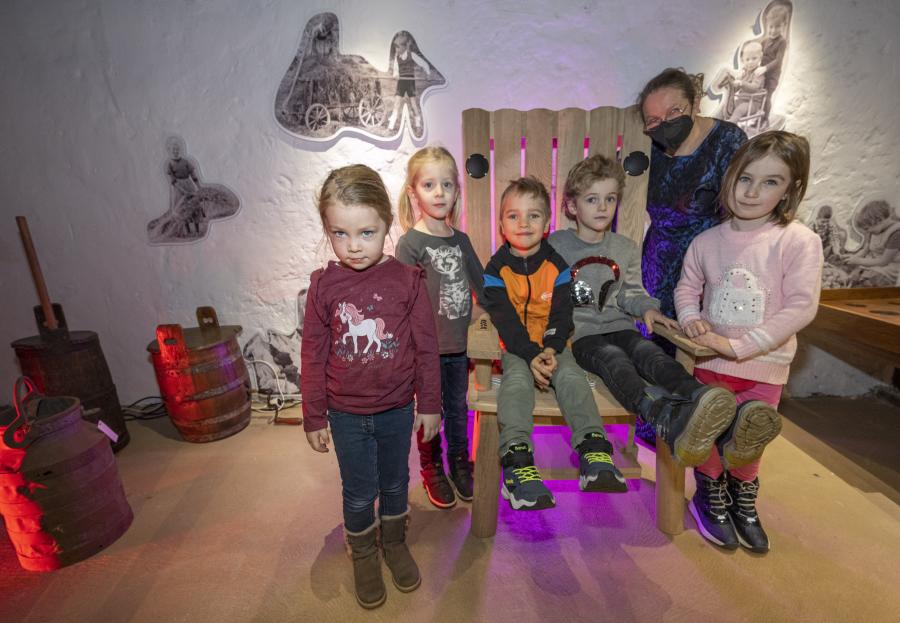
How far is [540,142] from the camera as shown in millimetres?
2268

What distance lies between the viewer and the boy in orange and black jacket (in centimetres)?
153

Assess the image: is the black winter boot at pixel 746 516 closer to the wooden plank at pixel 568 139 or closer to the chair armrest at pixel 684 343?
the chair armrest at pixel 684 343

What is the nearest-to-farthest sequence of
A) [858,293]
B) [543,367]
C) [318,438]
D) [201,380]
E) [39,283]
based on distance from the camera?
1. [318,438]
2. [543,367]
3. [39,283]
4. [201,380]
5. [858,293]

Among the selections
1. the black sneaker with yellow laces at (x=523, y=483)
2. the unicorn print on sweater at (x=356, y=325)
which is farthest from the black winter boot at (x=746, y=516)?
the unicorn print on sweater at (x=356, y=325)

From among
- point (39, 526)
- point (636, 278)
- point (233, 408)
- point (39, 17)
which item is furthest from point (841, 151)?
point (39, 17)

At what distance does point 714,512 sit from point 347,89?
302 centimetres

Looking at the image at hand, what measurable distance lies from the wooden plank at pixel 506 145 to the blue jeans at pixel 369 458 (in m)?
1.32

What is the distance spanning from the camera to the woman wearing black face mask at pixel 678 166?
212 cm

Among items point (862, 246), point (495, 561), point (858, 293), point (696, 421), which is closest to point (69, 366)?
point (495, 561)

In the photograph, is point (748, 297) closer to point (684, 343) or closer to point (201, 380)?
point (684, 343)

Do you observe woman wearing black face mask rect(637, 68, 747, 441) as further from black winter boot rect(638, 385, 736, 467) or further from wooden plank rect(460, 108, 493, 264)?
black winter boot rect(638, 385, 736, 467)

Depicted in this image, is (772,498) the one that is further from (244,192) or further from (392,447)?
(244,192)

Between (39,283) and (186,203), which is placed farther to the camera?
(186,203)

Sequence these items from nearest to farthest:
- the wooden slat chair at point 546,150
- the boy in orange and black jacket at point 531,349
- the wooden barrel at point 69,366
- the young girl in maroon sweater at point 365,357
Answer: the young girl in maroon sweater at point 365,357 < the boy in orange and black jacket at point 531,349 < the wooden slat chair at point 546,150 < the wooden barrel at point 69,366
